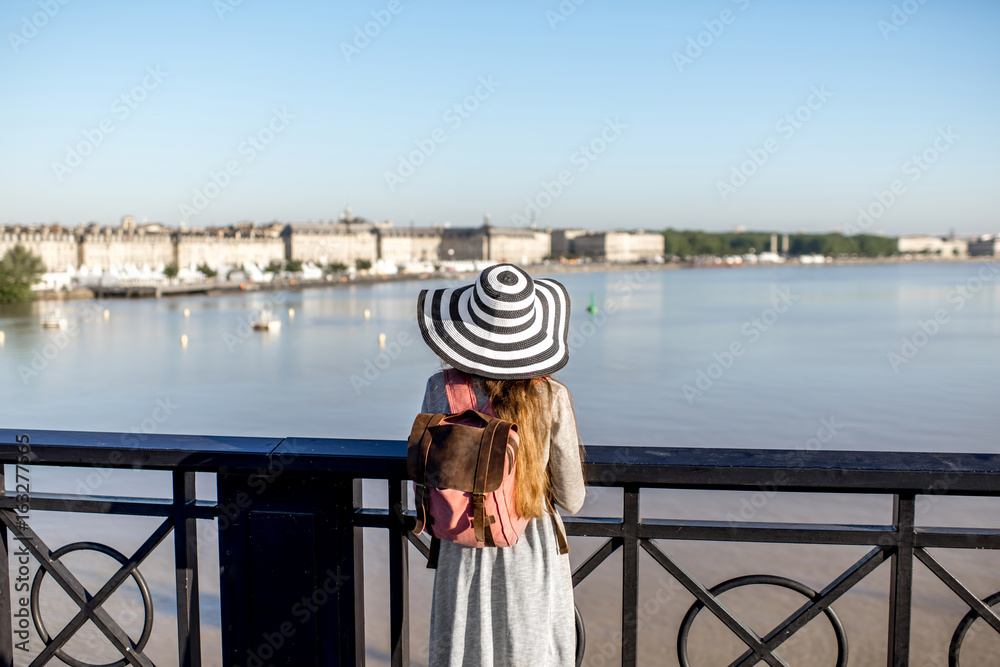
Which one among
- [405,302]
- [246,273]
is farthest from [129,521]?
[246,273]

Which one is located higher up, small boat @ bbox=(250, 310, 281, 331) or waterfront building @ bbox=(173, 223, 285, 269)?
waterfront building @ bbox=(173, 223, 285, 269)

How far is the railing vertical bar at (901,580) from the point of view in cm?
174

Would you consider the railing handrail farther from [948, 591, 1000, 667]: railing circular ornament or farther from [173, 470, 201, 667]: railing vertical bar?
[948, 591, 1000, 667]: railing circular ornament

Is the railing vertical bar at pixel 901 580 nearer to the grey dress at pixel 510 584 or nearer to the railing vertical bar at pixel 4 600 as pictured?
the grey dress at pixel 510 584

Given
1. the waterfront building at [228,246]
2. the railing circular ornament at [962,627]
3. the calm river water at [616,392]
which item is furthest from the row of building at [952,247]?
the railing circular ornament at [962,627]

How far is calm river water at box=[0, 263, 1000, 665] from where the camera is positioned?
702cm

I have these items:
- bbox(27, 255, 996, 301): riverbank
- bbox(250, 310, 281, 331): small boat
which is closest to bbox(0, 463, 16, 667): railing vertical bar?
bbox(250, 310, 281, 331): small boat

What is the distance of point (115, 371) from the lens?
23.0 meters

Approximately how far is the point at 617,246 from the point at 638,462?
487 ft

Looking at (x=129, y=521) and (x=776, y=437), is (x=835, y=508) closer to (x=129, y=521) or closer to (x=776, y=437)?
(x=776, y=437)

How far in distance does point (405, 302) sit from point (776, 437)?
1626 inches

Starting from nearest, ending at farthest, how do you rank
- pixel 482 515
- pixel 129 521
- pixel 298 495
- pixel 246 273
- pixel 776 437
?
1. pixel 482 515
2. pixel 298 495
3. pixel 129 521
4. pixel 776 437
5. pixel 246 273

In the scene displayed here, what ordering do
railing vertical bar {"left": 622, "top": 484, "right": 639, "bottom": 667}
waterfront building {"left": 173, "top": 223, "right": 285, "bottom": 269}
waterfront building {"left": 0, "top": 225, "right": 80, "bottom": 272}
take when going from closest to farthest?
railing vertical bar {"left": 622, "top": 484, "right": 639, "bottom": 667}, waterfront building {"left": 0, "top": 225, "right": 80, "bottom": 272}, waterfront building {"left": 173, "top": 223, "right": 285, "bottom": 269}

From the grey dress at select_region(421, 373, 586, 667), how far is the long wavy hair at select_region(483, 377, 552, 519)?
2cm
